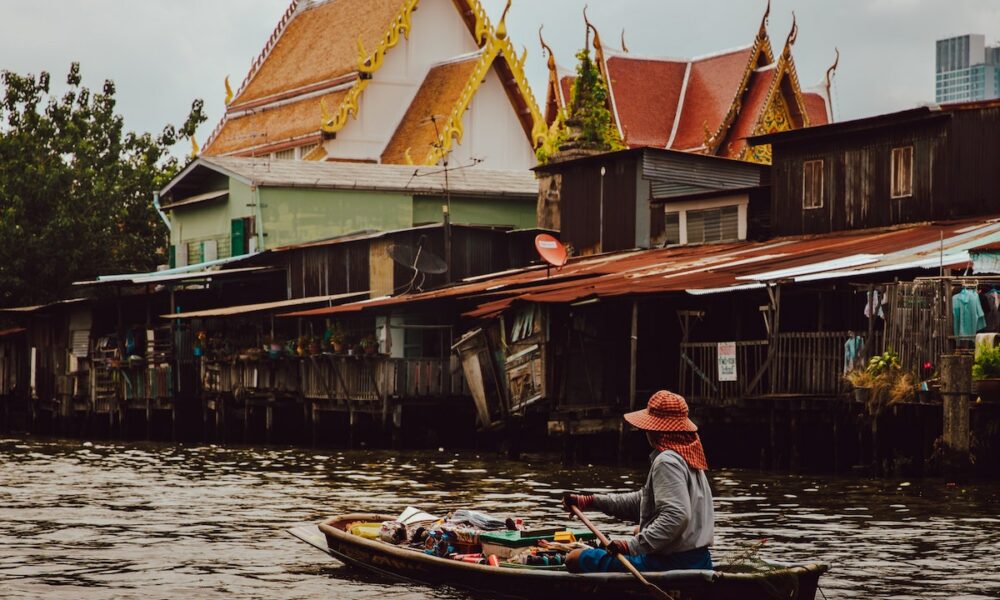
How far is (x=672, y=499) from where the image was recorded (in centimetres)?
1173

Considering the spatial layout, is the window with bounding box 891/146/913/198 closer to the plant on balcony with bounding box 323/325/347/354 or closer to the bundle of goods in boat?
the plant on balcony with bounding box 323/325/347/354

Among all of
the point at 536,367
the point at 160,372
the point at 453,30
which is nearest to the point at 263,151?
the point at 453,30

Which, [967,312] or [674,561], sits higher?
[967,312]

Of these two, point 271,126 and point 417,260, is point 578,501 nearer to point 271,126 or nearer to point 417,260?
point 417,260

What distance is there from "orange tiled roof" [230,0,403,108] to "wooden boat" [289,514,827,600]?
48688 mm

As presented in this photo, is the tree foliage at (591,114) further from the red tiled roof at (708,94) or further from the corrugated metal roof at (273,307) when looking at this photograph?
the corrugated metal roof at (273,307)

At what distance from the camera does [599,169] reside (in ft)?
140

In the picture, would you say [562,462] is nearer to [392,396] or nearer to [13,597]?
[392,396]

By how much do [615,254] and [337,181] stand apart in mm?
12850

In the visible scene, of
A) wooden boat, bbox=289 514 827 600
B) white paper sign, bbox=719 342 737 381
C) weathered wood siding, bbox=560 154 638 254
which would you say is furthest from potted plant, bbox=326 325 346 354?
wooden boat, bbox=289 514 827 600

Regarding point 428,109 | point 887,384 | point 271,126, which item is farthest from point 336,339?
point 271,126

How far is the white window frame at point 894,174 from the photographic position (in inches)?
1314

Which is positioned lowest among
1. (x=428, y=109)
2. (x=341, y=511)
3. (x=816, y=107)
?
(x=341, y=511)

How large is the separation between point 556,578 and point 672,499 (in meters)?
1.62
